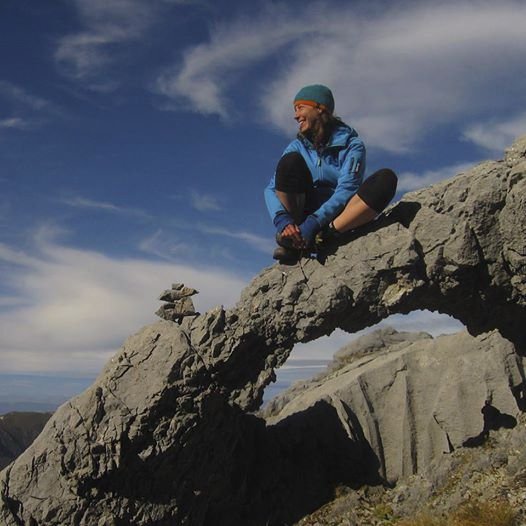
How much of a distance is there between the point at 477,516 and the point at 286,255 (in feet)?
16.6

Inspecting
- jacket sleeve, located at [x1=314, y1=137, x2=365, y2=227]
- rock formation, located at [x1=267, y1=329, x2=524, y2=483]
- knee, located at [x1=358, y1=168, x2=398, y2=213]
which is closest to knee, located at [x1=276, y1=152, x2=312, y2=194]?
jacket sleeve, located at [x1=314, y1=137, x2=365, y2=227]

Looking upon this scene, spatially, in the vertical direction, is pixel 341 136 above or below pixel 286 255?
above

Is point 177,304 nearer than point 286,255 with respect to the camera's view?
No

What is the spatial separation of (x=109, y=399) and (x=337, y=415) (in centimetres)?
668

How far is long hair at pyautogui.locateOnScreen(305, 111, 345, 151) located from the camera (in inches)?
382

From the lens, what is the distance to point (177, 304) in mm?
10719

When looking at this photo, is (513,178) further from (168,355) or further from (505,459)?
(168,355)

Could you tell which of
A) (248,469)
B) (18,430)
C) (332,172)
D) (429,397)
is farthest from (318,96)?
(18,430)

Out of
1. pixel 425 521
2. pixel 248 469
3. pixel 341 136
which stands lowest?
pixel 425 521

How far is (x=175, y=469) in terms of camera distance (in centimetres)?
998

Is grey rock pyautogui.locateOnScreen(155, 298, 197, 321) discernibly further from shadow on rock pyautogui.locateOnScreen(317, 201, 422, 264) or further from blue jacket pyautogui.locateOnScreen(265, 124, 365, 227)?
shadow on rock pyautogui.locateOnScreen(317, 201, 422, 264)

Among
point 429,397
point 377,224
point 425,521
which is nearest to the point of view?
point 425,521

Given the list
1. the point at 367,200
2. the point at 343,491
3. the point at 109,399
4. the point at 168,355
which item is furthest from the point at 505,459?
the point at 109,399

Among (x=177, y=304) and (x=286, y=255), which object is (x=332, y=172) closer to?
(x=286, y=255)
